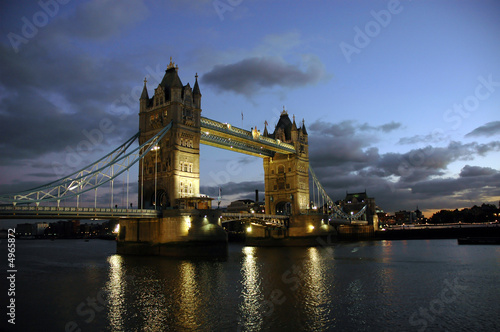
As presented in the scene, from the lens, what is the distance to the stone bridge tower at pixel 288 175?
75562 mm

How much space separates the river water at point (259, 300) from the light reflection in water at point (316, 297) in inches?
2.2

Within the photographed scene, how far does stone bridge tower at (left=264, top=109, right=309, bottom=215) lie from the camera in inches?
2975

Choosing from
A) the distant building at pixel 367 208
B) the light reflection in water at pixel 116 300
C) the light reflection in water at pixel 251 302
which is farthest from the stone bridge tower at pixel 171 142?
the distant building at pixel 367 208

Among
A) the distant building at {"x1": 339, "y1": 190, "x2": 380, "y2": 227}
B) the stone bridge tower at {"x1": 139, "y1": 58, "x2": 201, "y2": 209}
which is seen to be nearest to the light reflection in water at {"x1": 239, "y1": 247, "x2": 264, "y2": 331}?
the stone bridge tower at {"x1": 139, "y1": 58, "x2": 201, "y2": 209}

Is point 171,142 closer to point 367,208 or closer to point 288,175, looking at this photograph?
point 288,175

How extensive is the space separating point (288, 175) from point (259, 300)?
57.1 meters

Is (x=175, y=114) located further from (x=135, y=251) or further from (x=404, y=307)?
(x=404, y=307)

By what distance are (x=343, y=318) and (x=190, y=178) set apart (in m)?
35.5

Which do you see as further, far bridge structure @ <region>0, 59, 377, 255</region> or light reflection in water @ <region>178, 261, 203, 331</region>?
far bridge structure @ <region>0, 59, 377, 255</region>

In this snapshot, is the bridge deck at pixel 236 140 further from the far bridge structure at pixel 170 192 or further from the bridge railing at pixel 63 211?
the bridge railing at pixel 63 211

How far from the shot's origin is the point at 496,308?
18656 millimetres

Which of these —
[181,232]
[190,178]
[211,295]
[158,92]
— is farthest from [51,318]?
[158,92]

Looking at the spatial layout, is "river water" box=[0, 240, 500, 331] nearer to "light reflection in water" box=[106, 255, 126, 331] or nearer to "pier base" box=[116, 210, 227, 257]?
"light reflection in water" box=[106, 255, 126, 331]

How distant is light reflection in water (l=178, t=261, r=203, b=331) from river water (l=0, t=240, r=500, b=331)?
5 centimetres
